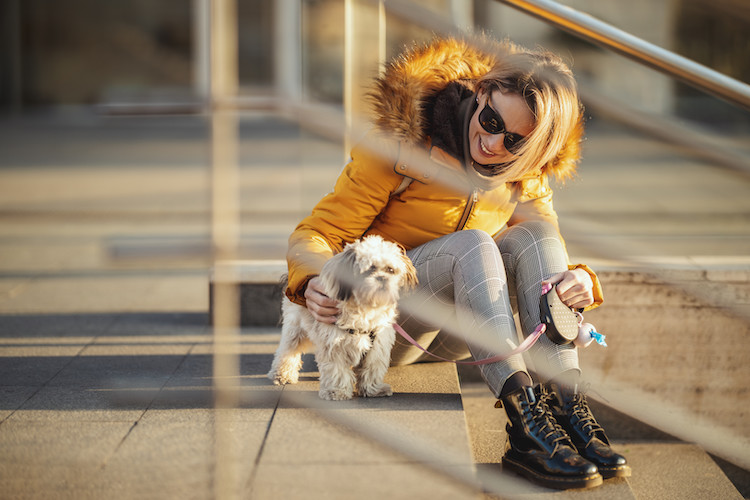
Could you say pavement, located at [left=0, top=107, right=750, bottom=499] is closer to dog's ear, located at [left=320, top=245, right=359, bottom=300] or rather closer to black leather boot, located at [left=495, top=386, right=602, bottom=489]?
black leather boot, located at [left=495, top=386, right=602, bottom=489]

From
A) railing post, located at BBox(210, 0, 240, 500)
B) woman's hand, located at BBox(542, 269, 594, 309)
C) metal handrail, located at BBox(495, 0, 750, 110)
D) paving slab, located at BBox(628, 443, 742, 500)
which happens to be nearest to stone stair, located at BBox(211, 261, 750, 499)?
paving slab, located at BBox(628, 443, 742, 500)

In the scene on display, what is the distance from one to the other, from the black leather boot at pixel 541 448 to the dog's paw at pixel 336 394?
1.66 ft

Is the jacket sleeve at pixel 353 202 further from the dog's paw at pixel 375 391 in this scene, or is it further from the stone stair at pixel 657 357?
the stone stair at pixel 657 357

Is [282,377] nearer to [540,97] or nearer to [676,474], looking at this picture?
[540,97]

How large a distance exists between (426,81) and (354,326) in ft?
2.60

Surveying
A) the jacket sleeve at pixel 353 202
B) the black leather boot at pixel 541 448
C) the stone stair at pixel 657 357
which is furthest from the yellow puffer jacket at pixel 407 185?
the stone stair at pixel 657 357

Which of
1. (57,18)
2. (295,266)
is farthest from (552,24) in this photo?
(57,18)

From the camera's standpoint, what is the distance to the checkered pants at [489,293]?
226 centimetres

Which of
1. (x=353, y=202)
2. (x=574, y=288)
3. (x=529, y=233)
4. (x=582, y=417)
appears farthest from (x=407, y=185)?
(x=582, y=417)

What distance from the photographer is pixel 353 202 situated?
2.47m

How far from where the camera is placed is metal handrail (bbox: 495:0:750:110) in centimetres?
188

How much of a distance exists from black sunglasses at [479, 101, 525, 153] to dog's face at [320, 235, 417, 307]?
1.54 feet

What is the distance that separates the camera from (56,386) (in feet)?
8.72

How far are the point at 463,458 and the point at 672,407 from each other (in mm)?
1787
